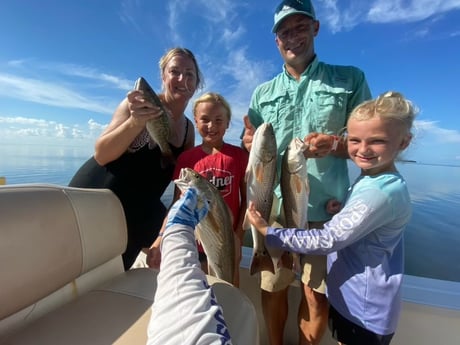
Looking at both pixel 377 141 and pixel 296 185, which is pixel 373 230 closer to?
pixel 377 141

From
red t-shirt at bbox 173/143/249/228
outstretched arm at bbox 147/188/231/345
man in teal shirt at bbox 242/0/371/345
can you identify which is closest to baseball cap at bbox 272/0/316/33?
man in teal shirt at bbox 242/0/371/345

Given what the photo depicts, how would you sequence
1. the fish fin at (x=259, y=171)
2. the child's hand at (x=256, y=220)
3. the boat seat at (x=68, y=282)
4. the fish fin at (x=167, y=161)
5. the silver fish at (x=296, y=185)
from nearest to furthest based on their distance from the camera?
the boat seat at (x=68, y=282) < the child's hand at (x=256, y=220) < the silver fish at (x=296, y=185) < the fish fin at (x=259, y=171) < the fish fin at (x=167, y=161)

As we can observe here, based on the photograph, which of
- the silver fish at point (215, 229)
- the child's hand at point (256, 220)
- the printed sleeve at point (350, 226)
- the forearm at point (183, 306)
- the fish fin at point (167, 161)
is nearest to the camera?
the forearm at point (183, 306)

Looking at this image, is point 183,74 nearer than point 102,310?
No

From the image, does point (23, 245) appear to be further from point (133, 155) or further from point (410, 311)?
point (410, 311)

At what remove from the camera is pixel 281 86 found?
2.04m

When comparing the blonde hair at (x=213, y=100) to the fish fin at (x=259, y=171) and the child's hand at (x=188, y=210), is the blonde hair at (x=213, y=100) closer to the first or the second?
the fish fin at (x=259, y=171)

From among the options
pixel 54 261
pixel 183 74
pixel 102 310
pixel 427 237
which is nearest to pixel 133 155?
pixel 183 74

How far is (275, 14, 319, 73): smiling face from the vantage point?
1882mm

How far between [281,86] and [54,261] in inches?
71.2

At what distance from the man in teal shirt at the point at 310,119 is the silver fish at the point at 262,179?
13 cm

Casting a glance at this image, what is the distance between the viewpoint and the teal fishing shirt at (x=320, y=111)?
1859 millimetres

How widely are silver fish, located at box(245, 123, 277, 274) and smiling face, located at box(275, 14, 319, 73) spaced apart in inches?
22.3

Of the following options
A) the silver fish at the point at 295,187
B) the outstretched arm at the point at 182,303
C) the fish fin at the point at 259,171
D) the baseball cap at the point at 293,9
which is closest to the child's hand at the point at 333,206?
the silver fish at the point at 295,187
